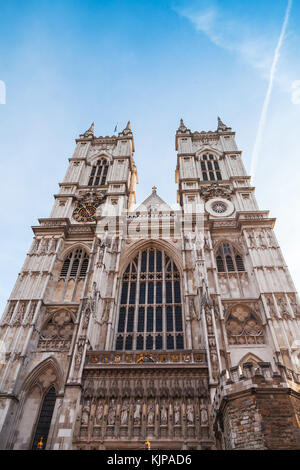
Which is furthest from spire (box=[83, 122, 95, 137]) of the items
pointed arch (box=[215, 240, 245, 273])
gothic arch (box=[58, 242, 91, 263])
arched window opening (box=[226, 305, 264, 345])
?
arched window opening (box=[226, 305, 264, 345])

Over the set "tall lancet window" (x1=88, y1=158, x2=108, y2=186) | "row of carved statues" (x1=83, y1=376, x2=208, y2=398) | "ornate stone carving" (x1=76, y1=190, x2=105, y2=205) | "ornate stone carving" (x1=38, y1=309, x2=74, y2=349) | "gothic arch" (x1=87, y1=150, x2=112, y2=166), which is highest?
"gothic arch" (x1=87, y1=150, x2=112, y2=166)

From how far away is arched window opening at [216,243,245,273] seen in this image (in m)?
21.4

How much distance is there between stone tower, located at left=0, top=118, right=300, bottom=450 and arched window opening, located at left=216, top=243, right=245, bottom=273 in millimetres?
91

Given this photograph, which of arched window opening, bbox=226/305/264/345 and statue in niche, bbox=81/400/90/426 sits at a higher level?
arched window opening, bbox=226/305/264/345

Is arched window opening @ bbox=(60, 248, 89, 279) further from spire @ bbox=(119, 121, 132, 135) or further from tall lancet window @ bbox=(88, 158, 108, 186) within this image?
Result: spire @ bbox=(119, 121, 132, 135)

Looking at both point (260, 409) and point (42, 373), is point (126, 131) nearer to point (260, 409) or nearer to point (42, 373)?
point (42, 373)

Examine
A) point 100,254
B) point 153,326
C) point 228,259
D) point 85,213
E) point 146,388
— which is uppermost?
point 85,213

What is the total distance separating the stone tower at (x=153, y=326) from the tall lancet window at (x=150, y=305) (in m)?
0.08

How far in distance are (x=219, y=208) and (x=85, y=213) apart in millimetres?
10624

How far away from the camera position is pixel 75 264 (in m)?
22.5

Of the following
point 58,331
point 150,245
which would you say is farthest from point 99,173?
point 58,331

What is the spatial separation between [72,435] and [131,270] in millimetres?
10736

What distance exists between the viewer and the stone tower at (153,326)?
12.7 meters

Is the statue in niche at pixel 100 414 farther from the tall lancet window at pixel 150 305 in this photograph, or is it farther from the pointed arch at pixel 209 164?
the pointed arch at pixel 209 164
